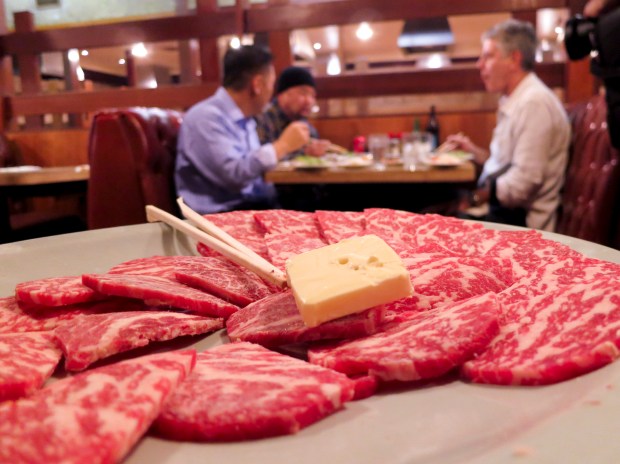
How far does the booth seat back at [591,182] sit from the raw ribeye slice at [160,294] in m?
2.35

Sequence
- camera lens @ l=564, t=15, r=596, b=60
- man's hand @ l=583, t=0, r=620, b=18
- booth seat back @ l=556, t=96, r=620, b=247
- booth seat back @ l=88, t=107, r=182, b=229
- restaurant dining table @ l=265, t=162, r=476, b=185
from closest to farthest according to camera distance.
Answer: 1. camera lens @ l=564, t=15, r=596, b=60
2. man's hand @ l=583, t=0, r=620, b=18
3. booth seat back @ l=556, t=96, r=620, b=247
4. booth seat back @ l=88, t=107, r=182, b=229
5. restaurant dining table @ l=265, t=162, r=476, b=185

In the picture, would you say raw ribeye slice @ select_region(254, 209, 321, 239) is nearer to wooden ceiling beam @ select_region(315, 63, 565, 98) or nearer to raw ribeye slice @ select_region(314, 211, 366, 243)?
raw ribeye slice @ select_region(314, 211, 366, 243)

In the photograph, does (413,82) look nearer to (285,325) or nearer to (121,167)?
(121,167)

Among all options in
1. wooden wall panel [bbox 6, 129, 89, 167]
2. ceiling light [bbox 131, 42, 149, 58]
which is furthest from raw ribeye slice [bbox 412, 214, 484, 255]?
ceiling light [bbox 131, 42, 149, 58]

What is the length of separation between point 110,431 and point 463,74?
5531 millimetres

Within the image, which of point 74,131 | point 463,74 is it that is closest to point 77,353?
point 463,74

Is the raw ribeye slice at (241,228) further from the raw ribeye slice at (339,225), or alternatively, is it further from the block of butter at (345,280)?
the block of butter at (345,280)

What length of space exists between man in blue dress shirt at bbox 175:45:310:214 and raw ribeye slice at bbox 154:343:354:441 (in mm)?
2754

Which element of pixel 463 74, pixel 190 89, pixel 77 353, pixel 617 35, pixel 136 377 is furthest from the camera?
pixel 190 89

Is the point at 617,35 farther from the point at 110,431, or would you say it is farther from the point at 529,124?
the point at 110,431

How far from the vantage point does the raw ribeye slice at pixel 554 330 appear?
0.71 metres

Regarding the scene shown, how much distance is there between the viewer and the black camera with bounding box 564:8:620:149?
7.07ft

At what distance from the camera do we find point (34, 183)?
3.63 meters

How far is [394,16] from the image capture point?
5.54 m
